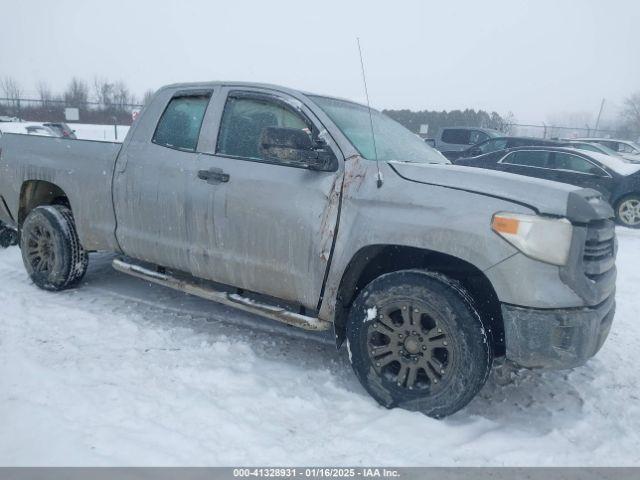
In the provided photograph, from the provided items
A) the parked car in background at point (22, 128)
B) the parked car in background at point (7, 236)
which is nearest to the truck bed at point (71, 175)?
the parked car in background at point (7, 236)

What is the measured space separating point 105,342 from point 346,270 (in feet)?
6.18

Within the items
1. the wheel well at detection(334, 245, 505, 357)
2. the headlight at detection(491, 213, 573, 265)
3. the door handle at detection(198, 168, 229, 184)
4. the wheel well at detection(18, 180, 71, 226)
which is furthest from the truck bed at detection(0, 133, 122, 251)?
the headlight at detection(491, 213, 573, 265)

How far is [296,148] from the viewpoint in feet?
9.38

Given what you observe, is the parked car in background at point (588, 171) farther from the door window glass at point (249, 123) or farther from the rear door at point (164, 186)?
the rear door at point (164, 186)

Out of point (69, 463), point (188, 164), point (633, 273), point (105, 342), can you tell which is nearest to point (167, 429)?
point (69, 463)

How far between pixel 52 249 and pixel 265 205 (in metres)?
2.48

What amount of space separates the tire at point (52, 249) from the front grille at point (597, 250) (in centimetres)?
406

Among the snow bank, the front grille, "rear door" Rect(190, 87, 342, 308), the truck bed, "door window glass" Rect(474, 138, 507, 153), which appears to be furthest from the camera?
the snow bank

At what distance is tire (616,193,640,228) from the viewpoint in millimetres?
9000

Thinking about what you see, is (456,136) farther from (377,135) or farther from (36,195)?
(36,195)

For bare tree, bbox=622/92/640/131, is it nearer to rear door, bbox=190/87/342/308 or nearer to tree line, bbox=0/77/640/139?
tree line, bbox=0/77/640/139

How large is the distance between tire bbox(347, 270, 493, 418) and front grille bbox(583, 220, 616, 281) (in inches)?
24.8

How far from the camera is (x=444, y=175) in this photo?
275cm

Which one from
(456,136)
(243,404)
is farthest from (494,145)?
(243,404)
